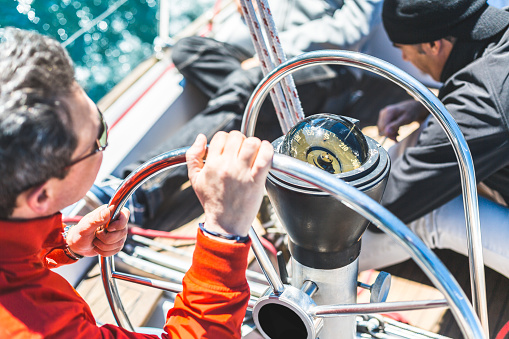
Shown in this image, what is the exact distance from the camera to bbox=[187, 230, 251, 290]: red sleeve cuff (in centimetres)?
67

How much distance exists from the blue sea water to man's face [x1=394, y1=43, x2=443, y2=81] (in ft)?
11.0

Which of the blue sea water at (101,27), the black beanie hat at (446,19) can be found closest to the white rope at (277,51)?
the black beanie hat at (446,19)

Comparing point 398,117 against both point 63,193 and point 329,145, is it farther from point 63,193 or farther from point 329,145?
point 63,193

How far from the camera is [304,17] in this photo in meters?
2.48

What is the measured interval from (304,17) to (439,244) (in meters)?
1.36

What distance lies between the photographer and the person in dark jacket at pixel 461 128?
4.47 ft

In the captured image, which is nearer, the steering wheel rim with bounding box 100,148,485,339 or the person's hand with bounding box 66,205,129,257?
the steering wheel rim with bounding box 100,148,485,339

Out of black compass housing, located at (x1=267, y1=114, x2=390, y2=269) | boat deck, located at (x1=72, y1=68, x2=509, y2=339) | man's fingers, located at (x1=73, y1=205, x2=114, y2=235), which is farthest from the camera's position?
boat deck, located at (x1=72, y1=68, x2=509, y2=339)

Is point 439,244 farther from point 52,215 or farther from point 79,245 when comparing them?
point 52,215

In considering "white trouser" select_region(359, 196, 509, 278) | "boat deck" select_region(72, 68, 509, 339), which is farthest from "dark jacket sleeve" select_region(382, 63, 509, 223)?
"boat deck" select_region(72, 68, 509, 339)

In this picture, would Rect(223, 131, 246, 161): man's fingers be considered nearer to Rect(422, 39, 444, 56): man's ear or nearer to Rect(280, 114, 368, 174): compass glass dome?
Rect(280, 114, 368, 174): compass glass dome

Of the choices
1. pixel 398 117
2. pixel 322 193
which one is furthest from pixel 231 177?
pixel 398 117

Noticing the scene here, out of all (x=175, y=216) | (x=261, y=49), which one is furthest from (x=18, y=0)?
(x=261, y=49)

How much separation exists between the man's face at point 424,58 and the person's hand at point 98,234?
111cm
